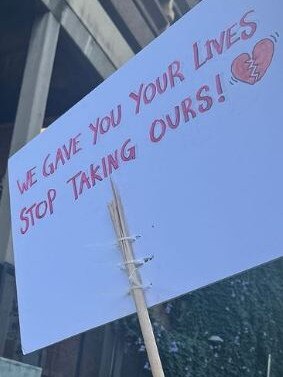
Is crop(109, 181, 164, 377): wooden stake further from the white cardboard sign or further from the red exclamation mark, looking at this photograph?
the red exclamation mark

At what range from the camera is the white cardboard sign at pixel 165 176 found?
5.44ft

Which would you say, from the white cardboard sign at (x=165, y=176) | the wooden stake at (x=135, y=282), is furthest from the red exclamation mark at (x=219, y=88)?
the wooden stake at (x=135, y=282)

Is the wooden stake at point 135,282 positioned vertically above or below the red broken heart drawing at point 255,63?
below

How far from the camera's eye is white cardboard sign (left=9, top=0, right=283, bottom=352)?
1.66 metres

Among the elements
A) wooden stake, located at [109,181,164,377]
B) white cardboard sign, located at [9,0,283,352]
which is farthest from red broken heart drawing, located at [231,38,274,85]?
wooden stake, located at [109,181,164,377]

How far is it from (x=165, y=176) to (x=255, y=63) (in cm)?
42

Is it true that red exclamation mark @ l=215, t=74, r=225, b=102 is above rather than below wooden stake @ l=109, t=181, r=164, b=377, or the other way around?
above

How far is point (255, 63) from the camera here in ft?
5.57

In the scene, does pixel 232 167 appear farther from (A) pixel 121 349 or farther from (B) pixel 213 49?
(A) pixel 121 349

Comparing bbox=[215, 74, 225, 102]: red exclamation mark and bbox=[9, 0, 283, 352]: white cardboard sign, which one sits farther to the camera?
bbox=[215, 74, 225, 102]: red exclamation mark

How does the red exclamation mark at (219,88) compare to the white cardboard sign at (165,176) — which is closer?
the white cardboard sign at (165,176)

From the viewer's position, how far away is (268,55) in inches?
66.0

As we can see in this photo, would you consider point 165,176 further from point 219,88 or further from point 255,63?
point 255,63

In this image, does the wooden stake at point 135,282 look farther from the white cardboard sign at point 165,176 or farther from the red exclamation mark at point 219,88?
the red exclamation mark at point 219,88
